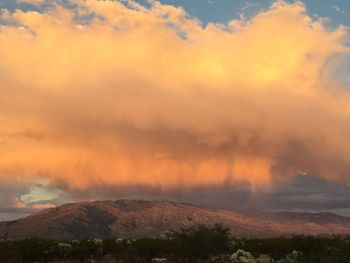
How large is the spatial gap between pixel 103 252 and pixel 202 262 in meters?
16.7

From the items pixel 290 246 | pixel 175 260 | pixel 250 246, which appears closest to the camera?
pixel 175 260

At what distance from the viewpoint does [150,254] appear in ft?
107

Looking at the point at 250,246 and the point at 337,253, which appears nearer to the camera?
the point at 337,253

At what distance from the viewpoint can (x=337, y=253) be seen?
2078 centimetres

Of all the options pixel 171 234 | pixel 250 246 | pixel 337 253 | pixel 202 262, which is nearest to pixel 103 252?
pixel 171 234

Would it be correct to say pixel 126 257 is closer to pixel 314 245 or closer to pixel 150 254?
pixel 150 254

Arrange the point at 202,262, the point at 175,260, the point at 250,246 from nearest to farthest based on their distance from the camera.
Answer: the point at 202,262
the point at 175,260
the point at 250,246

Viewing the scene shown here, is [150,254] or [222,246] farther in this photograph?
[150,254]

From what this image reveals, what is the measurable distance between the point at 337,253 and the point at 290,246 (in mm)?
16244

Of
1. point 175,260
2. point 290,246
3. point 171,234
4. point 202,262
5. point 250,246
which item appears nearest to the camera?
point 202,262

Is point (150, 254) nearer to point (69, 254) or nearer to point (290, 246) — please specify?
point (69, 254)

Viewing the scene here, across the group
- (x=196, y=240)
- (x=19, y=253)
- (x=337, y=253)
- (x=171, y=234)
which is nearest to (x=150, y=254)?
(x=171, y=234)

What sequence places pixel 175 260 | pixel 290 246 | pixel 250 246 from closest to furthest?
1. pixel 175 260
2. pixel 290 246
3. pixel 250 246

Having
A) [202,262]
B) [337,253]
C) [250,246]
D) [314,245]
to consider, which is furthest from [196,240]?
[250,246]
